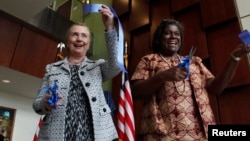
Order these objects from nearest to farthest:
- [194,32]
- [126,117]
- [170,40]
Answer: [170,40] < [126,117] < [194,32]

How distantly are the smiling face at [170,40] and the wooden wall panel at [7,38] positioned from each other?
227cm

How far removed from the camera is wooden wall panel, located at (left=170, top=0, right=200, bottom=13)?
2800 mm

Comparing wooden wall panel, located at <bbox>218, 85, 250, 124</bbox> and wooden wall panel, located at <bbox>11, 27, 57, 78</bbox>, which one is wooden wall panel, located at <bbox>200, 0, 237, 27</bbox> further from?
wooden wall panel, located at <bbox>11, 27, 57, 78</bbox>

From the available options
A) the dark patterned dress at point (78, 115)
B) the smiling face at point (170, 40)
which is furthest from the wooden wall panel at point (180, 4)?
the dark patterned dress at point (78, 115)

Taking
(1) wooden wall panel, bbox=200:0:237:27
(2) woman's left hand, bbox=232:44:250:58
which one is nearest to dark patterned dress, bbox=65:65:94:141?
(2) woman's left hand, bbox=232:44:250:58

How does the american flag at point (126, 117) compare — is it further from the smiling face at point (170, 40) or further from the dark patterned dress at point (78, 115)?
the dark patterned dress at point (78, 115)

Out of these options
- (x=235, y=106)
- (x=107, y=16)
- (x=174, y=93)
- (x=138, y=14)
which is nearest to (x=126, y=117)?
(x=174, y=93)

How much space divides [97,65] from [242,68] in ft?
4.93

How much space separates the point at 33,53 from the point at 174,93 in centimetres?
261

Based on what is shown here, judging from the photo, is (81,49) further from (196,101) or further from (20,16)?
(20,16)

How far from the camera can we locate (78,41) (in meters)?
1.12

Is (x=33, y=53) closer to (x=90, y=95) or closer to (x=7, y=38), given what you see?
(x=7, y=38)

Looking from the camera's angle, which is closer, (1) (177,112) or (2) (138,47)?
(1) (177,112)

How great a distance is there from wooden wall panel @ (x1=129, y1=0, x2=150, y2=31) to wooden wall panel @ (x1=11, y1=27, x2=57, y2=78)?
1.13m
